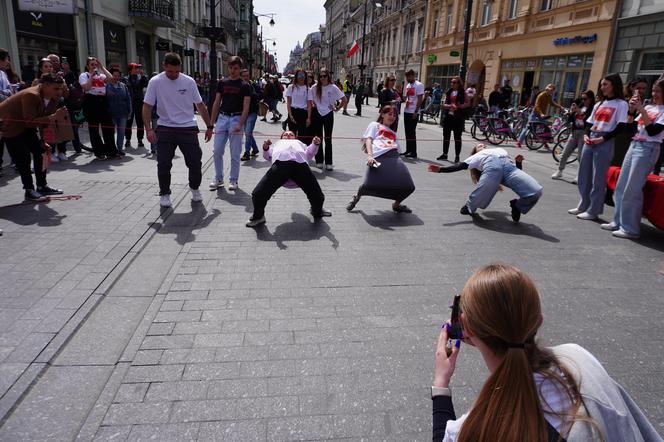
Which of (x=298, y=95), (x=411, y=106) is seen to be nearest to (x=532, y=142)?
(x=411, y=106)

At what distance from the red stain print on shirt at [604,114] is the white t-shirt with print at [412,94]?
211 inches

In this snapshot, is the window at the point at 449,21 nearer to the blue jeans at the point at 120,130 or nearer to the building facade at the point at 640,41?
the building facade at the point at 640,41

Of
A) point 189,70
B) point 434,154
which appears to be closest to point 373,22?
point 189,70

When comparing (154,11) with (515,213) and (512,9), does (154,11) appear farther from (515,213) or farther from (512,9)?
(515,213)

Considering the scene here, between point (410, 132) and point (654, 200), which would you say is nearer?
point (654, 200)

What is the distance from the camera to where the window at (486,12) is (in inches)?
1064

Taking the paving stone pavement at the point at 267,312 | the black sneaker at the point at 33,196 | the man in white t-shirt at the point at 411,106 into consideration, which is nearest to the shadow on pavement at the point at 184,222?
the paving stone pavement at the point at 267,312

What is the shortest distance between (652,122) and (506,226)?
1.98 meters

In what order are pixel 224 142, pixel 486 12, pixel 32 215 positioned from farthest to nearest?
1. pixel 486 12
2. pixel 224 142
3. pixel 32 215

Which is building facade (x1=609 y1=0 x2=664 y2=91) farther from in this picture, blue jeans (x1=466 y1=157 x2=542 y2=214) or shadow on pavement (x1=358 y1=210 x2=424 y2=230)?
shadow on pavement (x1=358 y1=210 x2=424 y2=230)

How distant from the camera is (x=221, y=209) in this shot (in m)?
6.53

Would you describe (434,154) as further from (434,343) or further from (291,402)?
(291,402)

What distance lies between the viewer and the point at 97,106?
394 inches

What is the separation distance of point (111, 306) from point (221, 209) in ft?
9.85
